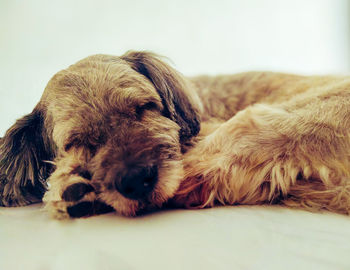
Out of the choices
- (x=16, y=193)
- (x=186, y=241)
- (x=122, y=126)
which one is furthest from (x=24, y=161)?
(x=186, y=241)

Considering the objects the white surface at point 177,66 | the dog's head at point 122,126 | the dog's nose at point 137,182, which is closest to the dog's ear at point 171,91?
the dog's head at point 122,126

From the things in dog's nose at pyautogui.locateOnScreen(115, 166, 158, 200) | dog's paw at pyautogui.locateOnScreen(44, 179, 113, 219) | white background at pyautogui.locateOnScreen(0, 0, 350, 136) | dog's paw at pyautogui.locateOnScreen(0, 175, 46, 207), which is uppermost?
white background at pyautogui.locateOnScreen(0, 0, 350, 136)

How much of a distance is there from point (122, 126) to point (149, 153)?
17cm

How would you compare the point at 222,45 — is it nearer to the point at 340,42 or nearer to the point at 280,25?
the point at 280,25

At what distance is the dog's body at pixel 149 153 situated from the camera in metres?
1.02

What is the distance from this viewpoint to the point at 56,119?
1.21m

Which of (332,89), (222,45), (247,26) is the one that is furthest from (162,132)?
(247,26)

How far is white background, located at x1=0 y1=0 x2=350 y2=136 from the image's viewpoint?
1479 millimetres

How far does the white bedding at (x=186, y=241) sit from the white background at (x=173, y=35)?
2.78ft

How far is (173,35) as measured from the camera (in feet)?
7.19

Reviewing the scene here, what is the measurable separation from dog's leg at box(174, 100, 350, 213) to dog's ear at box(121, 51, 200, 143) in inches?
14.1

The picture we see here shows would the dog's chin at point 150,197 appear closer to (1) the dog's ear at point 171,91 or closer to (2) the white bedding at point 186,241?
(2) the white bedding at point 186,241

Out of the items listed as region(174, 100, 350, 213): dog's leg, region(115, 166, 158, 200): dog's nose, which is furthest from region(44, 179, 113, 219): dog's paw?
region(174, 100, 350, 213): dog's leg

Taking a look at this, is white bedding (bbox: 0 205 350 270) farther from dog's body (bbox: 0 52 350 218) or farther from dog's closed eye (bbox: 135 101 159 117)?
dog's closed eye (bbox: 135 101 159 117)
